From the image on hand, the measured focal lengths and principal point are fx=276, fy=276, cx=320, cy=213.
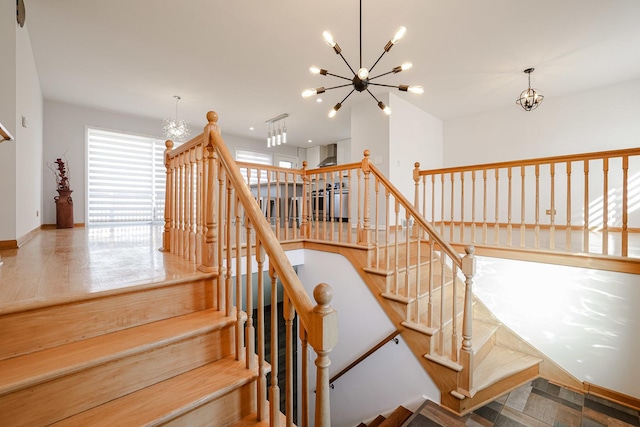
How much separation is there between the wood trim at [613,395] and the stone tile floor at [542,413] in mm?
47

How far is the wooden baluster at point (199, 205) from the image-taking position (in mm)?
1841

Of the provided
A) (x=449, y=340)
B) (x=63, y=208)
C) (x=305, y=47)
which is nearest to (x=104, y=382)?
(x=449, y=340)

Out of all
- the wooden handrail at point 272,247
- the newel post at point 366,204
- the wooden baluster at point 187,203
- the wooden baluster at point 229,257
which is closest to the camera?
the wooden handrail at point 272,247

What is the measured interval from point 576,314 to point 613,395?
0.72m

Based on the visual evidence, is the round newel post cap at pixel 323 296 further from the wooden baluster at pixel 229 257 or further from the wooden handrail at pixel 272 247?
the wooden baluster at pixel 229 257

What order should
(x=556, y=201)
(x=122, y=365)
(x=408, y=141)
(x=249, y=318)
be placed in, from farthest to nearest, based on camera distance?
(x=408, y=141)
(x=556, y=201)
(x=249, y=318)
(x=122, y=365)

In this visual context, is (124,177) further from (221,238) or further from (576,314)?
(576,314)

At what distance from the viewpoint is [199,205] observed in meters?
1.86

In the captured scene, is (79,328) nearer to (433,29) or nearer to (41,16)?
(41,16)

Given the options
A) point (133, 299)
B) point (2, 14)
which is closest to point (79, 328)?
point (133, 299)

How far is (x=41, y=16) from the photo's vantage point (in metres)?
2.97

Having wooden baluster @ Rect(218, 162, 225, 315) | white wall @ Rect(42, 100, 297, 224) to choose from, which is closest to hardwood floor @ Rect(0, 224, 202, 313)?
wooden baluster @ Rect(218, 162, 225, 315)

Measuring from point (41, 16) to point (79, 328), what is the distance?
3668mm

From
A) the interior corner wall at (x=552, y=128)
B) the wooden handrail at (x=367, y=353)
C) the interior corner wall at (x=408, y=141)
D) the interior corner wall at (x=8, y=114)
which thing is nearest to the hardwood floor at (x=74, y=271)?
the interior corner wall at (x=8, y=114)
